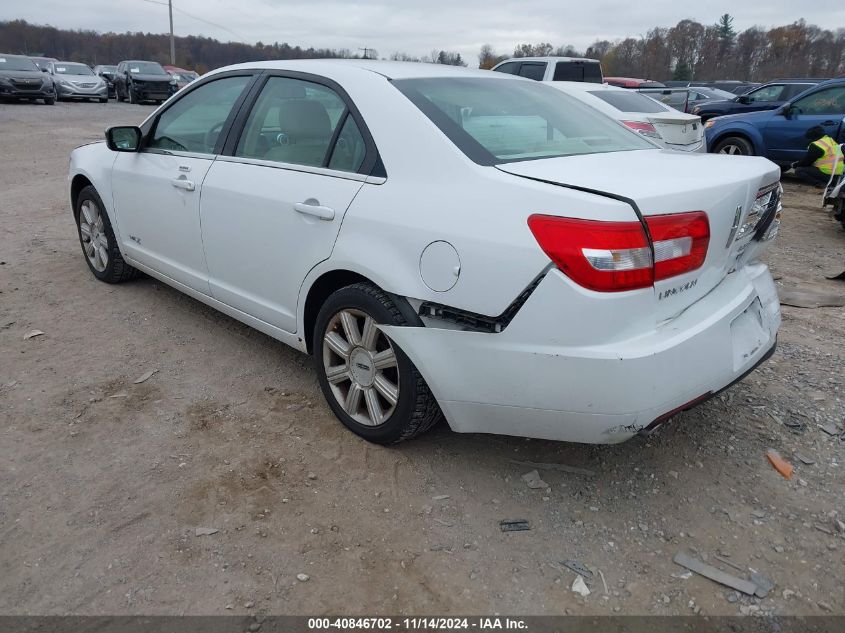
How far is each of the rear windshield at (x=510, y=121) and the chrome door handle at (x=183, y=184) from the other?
4.58ft

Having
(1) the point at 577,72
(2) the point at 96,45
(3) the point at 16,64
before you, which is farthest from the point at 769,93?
(2) the point at 96,45

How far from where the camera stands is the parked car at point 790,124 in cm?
1046

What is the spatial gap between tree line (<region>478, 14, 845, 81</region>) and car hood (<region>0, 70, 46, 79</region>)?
190 ft

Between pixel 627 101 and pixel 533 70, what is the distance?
4.10 metres

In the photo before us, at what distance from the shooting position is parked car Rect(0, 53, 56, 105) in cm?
2192

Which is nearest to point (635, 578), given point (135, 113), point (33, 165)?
point (33, 165)

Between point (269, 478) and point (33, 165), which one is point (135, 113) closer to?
point (33, 165)

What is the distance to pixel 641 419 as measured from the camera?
2.30 metres

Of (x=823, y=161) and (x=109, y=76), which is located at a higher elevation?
(x=109, y=76)

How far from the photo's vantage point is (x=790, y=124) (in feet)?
35.1

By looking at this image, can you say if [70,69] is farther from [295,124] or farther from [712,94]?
[295,124]

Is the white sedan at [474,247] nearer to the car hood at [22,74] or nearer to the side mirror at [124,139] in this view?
the side mirror at [124,139]

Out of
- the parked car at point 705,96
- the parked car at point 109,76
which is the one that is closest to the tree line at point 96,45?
the parked car at point 109,76


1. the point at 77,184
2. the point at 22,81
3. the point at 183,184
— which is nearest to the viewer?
the point at 183,184
